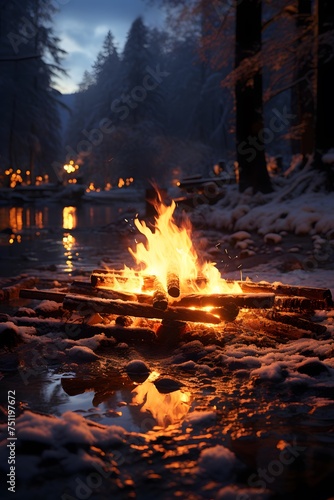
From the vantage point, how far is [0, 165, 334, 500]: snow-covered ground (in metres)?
2.27

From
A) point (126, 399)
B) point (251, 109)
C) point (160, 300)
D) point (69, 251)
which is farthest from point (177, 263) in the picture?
point (251, 109)

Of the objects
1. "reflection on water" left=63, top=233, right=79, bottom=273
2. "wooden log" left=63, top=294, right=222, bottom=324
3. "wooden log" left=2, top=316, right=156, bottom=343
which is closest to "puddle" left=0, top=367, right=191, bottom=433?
"wooden log" left=2, top=316, right=156, bottom=343

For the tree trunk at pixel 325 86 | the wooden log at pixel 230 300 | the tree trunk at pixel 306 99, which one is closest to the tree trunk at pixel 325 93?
the tree trunk at pixel 325 86

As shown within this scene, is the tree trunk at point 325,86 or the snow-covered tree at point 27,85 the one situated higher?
the snow-covered tree at point 27,85

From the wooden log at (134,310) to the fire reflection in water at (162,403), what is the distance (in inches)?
39.3

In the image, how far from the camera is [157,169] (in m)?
52.8

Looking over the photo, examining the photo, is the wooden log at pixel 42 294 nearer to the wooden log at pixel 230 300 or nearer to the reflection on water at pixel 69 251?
the wooden log at pixel 230 300

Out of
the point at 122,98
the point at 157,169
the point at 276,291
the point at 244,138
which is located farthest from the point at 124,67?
the point at 276,291

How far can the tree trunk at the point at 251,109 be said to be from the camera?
13.4 meters

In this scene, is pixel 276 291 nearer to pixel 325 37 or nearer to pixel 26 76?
pixel 325 37

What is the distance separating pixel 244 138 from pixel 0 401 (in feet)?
38.0

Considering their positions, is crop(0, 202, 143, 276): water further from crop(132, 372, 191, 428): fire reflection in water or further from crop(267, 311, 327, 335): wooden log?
crop(132, 372, 191, 428): fire reflection in water

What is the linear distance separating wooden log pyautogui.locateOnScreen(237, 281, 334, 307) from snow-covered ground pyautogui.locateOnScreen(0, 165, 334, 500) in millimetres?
276

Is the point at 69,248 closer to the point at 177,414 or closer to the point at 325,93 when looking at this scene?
the point at 325,93
